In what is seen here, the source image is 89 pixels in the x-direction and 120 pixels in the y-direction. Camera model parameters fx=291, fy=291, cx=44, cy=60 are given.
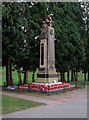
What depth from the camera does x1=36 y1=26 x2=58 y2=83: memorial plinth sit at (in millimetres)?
25406

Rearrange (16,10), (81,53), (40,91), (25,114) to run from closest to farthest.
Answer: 1. (25,114)
2. (40,91)
3. (16,10)
4. (81,53)

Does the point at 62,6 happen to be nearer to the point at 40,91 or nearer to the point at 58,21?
the point at 58,21

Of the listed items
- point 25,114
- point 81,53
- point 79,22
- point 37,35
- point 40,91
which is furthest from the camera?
point 79,22

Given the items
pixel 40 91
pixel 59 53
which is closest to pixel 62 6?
pixel 59 53

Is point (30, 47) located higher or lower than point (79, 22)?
lower

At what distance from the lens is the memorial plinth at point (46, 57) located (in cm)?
2541

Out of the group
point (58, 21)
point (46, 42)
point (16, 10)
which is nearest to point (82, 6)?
point (58, 21)

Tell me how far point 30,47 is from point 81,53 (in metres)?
8.53

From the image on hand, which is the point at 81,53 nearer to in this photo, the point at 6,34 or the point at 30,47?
the point at 30,47

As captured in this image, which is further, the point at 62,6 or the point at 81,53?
the point at 81,53

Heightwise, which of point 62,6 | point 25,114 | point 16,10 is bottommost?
point 25,114

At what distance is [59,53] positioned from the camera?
3094 centimetres

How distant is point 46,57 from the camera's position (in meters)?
25.8

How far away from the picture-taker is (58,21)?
3034cm
